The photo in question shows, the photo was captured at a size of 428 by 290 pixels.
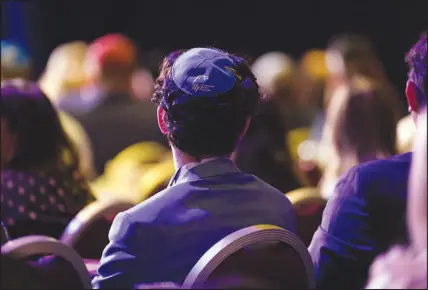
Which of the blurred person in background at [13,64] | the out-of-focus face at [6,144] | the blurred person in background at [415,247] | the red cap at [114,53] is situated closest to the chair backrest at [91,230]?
the out-of-focus face at [6,144]

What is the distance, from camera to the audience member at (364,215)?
1.91 m

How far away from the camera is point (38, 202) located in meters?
2.86

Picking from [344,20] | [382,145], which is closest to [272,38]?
[344,20]

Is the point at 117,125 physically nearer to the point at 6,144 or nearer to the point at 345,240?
the point at 6,144

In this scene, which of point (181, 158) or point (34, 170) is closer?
point (181, 158)

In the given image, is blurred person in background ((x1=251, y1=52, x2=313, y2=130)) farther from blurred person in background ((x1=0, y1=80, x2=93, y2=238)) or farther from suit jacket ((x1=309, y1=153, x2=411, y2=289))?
suit jacket ((x1=309, y1=153, x2=411, y2=289))

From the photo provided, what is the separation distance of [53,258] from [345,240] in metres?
0.72

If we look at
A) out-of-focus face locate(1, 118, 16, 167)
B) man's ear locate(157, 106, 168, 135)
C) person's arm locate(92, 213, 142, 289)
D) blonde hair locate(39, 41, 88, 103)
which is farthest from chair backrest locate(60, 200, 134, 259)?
blonde hair locate(39, 41, 88, 103)

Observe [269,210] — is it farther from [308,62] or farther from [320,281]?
[308,62]

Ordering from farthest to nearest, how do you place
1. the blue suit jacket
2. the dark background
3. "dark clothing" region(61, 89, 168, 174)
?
the dark background → "dark clothing" region(61, 89, 168, 174) → the blue suit jacket

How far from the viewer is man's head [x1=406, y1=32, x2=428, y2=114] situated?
6.26 ft

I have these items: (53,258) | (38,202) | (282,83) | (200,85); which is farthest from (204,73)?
(282,83)

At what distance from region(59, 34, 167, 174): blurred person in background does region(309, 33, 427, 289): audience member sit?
4.03m

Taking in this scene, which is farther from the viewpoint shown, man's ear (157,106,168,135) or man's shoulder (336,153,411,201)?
man's ear (157,106,168,135)
